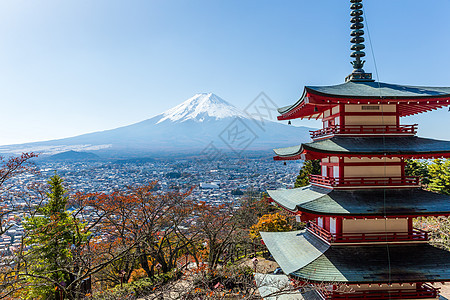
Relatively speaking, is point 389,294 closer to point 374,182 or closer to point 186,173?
point 374,182

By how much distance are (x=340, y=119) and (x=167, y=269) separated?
48.1 feet

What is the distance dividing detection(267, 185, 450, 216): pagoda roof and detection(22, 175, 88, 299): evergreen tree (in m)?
10.2

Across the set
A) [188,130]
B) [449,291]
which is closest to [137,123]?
[188,130]

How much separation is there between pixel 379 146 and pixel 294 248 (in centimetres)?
373

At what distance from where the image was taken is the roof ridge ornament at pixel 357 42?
26.9 feet

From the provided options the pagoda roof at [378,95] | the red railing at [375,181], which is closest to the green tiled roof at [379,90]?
the pagoda roof at [378,95]

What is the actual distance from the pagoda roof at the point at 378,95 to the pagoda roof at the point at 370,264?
378 centimetres

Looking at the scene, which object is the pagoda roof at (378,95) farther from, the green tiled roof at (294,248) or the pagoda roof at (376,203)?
the green tiled roof at (294,248)

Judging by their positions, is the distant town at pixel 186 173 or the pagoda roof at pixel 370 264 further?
the distant town at pixel 186 173

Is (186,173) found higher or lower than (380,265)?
lower

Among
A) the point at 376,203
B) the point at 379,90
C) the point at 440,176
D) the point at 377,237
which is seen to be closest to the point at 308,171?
the point at 440,176

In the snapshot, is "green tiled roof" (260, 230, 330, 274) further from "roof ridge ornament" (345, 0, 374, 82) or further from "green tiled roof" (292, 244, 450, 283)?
"roof ridge ornament" (345, 0, 374, 82)

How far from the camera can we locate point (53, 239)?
1113 centimetres

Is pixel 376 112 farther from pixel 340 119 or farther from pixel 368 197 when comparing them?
pixel 368 197
